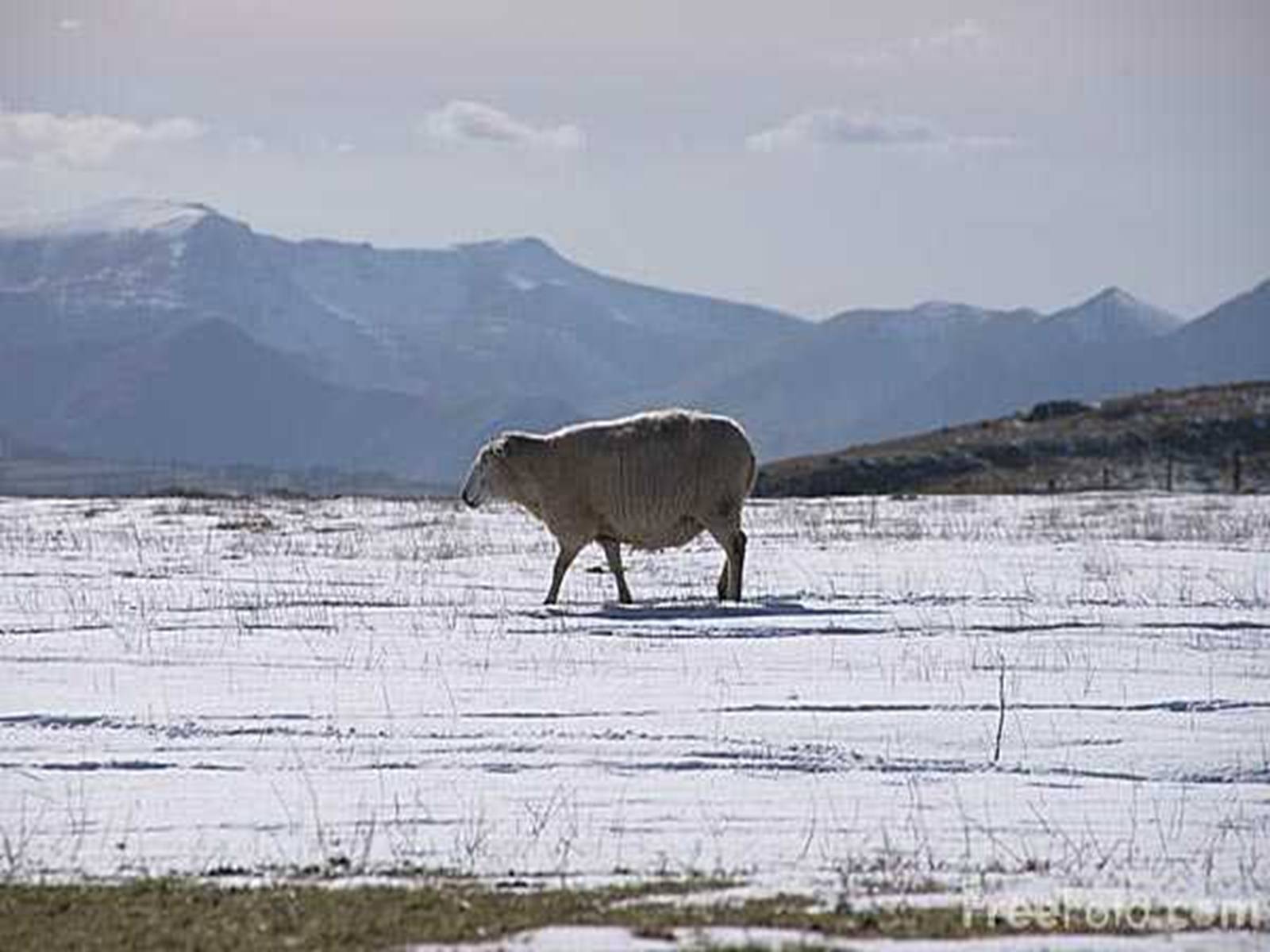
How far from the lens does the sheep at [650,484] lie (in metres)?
24.4

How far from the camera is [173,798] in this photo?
12.0m

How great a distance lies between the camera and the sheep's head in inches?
1001

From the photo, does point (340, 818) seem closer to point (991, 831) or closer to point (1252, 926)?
point (991, 831)

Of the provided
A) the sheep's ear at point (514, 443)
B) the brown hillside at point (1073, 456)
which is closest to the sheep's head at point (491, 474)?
the sheep's ear at point (514, 443)

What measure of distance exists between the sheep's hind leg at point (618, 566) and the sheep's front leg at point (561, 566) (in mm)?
383

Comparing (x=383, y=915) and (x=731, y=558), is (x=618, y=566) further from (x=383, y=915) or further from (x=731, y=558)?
(x=383, y=915)

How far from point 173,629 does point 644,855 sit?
33.0ft

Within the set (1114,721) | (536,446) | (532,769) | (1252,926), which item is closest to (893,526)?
(536,446)

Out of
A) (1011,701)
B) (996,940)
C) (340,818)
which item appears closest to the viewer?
(996,940)

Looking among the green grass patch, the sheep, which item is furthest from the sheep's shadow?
the green grass patch

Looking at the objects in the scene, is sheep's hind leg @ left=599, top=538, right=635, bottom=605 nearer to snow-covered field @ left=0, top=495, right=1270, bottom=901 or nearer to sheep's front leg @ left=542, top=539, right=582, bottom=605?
snow-covered field @ left=0, top=495, right=1270, bottom=901

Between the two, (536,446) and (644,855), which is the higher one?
(536,446)

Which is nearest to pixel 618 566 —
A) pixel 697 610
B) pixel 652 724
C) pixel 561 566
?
pixel 561 566

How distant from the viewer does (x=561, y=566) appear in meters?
23.7
